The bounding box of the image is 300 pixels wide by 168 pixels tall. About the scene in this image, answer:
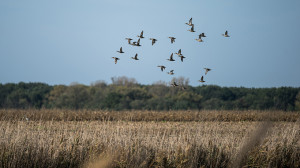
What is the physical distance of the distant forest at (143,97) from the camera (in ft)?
235

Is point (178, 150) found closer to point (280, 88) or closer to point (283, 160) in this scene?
point (283, 160)

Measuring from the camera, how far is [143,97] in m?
75.4

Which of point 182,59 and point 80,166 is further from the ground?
point 182,59

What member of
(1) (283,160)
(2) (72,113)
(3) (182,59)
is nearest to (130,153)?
(1) (283,160)

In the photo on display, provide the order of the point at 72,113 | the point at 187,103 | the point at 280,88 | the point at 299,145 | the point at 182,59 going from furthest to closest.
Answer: the point at 280,88, the point at 187,103, the point at 72,113, the point at 182,59, the point at 299,145

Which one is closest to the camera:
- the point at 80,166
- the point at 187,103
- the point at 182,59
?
the point at 80,166

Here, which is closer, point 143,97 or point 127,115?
point 127,115

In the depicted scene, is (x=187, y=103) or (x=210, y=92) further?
(x=210, y=92)

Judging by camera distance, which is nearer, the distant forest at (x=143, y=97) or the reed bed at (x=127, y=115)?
the reed bed at (x=127, y=115)

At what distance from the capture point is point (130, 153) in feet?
28.9

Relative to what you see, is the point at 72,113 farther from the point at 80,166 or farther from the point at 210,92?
the point at 210,92

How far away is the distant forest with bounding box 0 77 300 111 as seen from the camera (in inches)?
2822

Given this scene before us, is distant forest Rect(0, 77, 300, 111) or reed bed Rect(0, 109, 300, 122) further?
distant forest Rect(0, 77, 300, 111)

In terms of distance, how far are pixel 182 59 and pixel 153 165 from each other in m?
7.28
